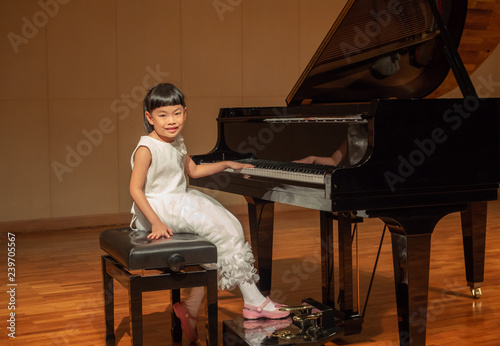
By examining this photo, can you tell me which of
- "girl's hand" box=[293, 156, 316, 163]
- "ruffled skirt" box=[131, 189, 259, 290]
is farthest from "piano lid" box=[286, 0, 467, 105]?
"ruffled skirt" box=[131, 189, 259, 290]

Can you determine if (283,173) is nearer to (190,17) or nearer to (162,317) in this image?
(162,317)

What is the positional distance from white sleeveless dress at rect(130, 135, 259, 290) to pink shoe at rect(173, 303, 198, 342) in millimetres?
296

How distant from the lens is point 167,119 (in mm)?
2869

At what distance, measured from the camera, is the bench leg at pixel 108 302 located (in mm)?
2980

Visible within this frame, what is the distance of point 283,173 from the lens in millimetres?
3049

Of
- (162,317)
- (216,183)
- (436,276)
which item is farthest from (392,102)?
(436,276)

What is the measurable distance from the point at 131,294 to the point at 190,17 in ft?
16.0

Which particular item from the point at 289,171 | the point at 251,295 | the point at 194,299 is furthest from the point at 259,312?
the point at 289,171

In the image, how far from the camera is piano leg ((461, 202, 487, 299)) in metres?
3.83

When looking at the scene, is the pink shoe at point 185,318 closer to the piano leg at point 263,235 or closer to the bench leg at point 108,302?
the bench leg at point 108,302

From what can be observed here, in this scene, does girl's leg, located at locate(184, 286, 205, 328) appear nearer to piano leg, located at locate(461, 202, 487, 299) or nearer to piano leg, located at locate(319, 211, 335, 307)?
piano leg, located at locate(319, 211, 335, 307)

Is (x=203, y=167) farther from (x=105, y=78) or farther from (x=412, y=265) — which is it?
(x=105, y=78)

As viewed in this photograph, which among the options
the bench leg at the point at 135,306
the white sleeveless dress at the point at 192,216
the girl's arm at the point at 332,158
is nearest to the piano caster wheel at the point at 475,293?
the girl's arm at the point at 332,158

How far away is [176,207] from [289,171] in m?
0.52
